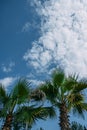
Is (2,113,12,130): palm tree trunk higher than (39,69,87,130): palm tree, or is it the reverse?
(39,69,87,130): palm tree

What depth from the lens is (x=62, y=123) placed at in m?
15.1

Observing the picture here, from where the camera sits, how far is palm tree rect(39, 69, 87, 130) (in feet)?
52.5

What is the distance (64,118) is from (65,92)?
1.58m

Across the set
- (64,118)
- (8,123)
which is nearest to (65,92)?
(64,118)

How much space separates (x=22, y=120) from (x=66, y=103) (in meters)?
2.99

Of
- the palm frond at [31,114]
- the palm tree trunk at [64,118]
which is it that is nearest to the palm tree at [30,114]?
the palm frond at [31,114]

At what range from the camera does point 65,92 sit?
1614 centimetres

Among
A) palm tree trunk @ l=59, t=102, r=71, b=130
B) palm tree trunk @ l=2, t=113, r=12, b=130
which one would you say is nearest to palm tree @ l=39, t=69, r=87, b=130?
palm tree trunk @ l=59, t=102, r=71, b=130

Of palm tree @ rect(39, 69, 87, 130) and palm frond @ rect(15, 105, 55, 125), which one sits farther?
palm tree @ rect(39, 69, 87, 130)

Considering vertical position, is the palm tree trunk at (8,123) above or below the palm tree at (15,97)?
below

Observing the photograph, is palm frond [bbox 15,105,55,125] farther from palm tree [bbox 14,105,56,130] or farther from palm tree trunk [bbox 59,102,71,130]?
palm tree trunk [bbox 59,102,71,130]

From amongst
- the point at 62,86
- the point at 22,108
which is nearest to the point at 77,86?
the point at 62,86

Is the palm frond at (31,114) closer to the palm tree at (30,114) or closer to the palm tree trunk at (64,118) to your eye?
the palm tree at (30,114)

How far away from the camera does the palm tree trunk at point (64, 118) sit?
15.0 m
